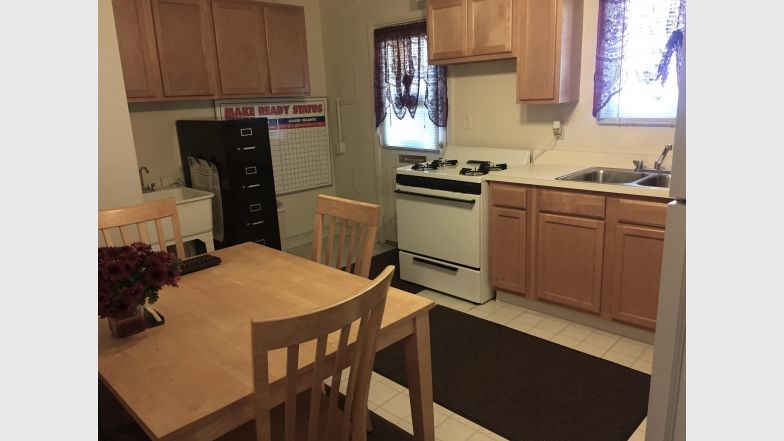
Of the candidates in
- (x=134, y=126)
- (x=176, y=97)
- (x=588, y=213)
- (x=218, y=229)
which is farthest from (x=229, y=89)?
(x=588, y=213)

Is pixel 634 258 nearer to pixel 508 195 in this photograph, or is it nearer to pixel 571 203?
pixel 571 203

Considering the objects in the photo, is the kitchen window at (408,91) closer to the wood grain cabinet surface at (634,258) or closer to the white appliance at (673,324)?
the wood grain cabinet surface at (634,258)

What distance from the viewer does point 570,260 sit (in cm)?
290

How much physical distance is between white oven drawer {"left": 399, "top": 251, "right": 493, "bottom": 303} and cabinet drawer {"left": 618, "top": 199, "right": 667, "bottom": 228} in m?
1.00

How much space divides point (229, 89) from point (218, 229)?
1149mm

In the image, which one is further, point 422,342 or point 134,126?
point 134,126

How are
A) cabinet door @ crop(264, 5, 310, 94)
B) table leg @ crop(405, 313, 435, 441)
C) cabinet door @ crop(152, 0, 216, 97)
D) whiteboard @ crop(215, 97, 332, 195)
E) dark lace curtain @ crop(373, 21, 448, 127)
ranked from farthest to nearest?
whiteboard @ crop(215, 97, 332, 195) < cabinet door @ crop(264, 5, 310, 94) < dark lace curtain @ crop(373, 21, 448, 127) < cabinet door @ crop(152, 0, 216, 97) < table leg @ crop(405, 313, 435, 441)

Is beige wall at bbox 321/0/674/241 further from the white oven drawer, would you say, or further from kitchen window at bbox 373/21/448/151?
the white oven drawer

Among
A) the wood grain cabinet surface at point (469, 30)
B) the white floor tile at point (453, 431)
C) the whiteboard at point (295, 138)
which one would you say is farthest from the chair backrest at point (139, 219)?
the whiteboard at point (295, 138)

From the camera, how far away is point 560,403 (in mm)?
2250

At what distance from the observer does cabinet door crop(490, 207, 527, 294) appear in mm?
3088

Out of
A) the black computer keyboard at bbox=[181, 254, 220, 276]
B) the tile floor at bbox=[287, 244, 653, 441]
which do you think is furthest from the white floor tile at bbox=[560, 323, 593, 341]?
the black computer keyboard at bbox=[181, 254, 220, 276]

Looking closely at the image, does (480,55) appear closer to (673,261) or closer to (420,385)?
(420,385)

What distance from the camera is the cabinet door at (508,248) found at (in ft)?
10.1
